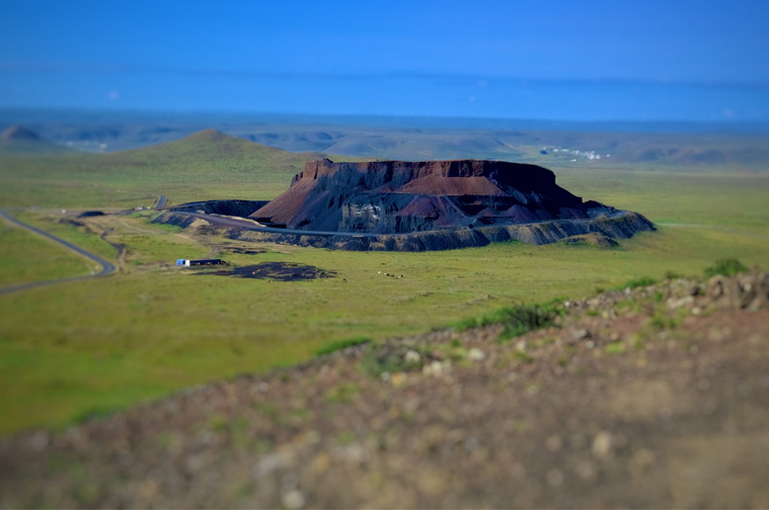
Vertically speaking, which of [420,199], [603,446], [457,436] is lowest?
[457,436]

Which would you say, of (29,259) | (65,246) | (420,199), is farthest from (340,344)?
(420,199)

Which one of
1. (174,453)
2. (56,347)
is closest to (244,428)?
(174,453)

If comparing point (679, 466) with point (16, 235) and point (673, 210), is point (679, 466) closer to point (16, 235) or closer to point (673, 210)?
point (16, 235)

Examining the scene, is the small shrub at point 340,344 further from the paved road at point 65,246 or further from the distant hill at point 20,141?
the distant hill at point 20,141

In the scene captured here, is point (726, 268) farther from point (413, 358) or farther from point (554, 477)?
point (554, 477)

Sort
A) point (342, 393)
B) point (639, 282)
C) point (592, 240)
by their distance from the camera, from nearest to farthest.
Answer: point (342, 393) → point (639, 282) → point (592, 240)

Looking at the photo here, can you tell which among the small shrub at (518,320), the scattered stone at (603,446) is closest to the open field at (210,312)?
the small shrub at (518,320)

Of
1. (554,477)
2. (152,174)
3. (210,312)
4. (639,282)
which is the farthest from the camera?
(152,174)
